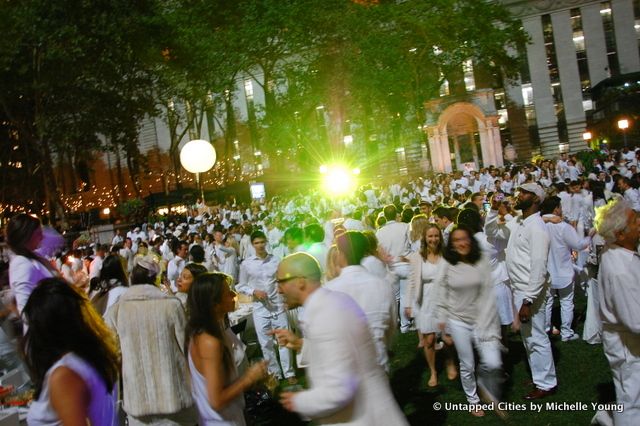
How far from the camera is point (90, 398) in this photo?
101 inches

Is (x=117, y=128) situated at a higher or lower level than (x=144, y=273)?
higher

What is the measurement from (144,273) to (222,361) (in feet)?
4.10

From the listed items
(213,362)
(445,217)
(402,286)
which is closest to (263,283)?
(402,286)

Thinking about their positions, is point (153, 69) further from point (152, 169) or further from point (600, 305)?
point (600, 305)

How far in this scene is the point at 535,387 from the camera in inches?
227

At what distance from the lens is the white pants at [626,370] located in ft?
12.4

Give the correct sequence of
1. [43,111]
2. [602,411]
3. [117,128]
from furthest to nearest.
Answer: [117,128] < [43,111] < [602,411]

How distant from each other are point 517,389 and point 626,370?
7.61 feet

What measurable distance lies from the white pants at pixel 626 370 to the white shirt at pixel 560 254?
320 centimetres

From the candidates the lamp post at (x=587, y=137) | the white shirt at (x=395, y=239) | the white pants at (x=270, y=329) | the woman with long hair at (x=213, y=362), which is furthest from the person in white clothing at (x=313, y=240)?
the lamp post at (x=587, y=137)

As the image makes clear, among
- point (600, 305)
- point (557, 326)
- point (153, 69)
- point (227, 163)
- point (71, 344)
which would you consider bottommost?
point (557, 326)

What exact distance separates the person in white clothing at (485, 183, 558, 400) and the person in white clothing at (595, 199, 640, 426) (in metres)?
1.35

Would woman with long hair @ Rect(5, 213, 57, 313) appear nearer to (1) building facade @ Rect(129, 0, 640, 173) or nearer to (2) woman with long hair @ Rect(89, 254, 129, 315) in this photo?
(2) woman with long hair @ Rect(89, 254, 129, 315)

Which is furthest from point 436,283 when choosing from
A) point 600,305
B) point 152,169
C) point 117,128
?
point 152,169
